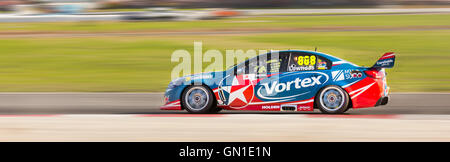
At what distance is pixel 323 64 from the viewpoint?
9.68 metres

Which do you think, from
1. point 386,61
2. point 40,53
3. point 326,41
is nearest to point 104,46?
point 40,53

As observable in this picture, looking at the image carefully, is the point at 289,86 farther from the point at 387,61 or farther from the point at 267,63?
the point at 387,61

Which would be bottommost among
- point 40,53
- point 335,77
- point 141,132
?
point 141,132

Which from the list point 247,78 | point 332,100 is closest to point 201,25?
point 247,78

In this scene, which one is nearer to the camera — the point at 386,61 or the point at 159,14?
the point at 386,61

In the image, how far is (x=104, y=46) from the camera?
76.6 ft

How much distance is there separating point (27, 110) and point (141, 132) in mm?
4367

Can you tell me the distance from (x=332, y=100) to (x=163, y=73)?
8445 mm

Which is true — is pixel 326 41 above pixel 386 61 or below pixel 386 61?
above

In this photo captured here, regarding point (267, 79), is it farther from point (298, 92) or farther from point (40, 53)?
point (40, 53)

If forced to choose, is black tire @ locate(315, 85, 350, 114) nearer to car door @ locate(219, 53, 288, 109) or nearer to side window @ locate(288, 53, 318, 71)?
side window @ locate(288, 53, 318, 71)

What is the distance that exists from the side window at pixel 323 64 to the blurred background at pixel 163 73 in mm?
837

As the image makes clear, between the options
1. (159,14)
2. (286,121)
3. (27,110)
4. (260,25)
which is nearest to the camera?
(286,121)

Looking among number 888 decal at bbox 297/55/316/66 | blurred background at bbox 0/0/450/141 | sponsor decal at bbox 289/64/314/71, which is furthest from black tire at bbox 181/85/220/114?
number 888 decal at bbox 297/55/316/66
